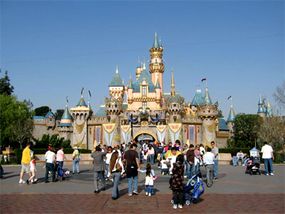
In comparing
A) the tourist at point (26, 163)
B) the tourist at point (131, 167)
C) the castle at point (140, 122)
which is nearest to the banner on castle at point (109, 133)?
the castle at point (140, 122)

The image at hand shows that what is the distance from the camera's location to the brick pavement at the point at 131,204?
32.9 ft

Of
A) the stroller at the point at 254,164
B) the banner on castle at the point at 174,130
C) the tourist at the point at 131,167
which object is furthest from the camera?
the banner on castle at the point at 174,130

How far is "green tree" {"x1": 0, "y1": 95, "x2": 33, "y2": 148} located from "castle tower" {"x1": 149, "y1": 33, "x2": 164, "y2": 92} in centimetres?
3627

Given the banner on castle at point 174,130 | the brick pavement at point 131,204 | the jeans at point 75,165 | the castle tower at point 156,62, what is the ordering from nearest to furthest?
the brick pavement at point 131,204
the jeans at point 75,165
the banner on castle at point 174,130
the castle tower at point 156,62

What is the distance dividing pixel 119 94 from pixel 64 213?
238 ft

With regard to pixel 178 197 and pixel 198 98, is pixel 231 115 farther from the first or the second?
pixel 178 197

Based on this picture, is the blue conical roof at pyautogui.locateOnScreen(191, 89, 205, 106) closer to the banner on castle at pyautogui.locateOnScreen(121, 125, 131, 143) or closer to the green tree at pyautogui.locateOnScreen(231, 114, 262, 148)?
the green tree at pyautogui.locateOnScreen(231, 114, 262, 148)

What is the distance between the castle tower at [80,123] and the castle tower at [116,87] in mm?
15302

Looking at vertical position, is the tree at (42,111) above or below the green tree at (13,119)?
above

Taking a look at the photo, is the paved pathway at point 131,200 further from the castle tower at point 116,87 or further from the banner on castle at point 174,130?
the castle tower at point 116,87

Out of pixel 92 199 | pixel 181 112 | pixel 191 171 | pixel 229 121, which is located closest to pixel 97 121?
pixel 181 112

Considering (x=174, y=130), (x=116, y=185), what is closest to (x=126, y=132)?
(x=174, y=130)

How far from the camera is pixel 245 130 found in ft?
211

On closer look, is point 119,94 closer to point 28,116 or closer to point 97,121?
point 97,121
